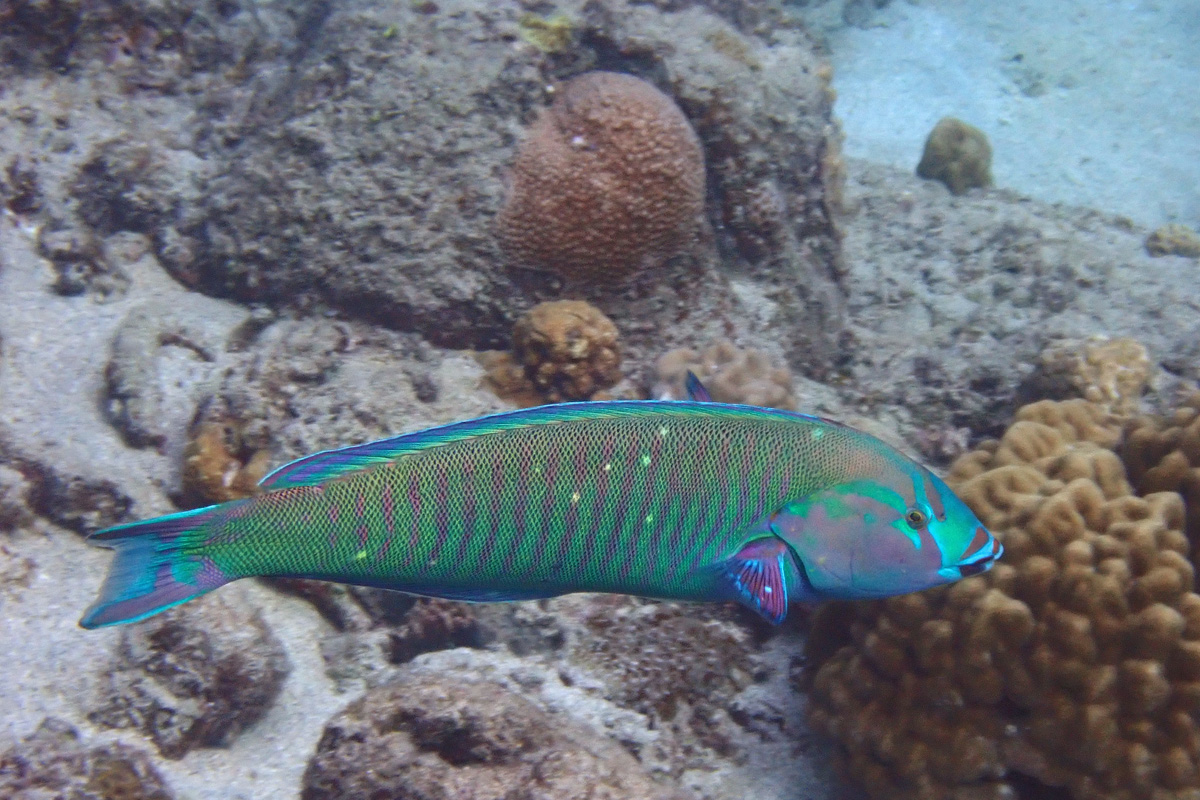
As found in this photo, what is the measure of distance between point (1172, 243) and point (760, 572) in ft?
24.5

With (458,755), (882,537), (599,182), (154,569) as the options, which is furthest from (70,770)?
(599,182)

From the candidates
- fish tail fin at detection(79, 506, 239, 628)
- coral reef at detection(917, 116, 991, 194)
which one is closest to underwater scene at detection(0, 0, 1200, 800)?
fish tail fin at detection(79, 506, 239, 628)

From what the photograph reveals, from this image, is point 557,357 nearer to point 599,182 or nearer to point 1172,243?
point 599,182

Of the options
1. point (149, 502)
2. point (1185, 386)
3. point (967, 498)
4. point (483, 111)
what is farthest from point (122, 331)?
point (1185, 386)

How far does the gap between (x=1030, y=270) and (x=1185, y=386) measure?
1929 mm

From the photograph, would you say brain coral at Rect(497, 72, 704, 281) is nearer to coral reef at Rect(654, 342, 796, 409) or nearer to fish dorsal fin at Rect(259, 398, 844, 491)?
coral reef at Rect(654, 342, 796, 409)

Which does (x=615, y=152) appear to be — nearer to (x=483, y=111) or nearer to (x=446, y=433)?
(x=483, y=111)

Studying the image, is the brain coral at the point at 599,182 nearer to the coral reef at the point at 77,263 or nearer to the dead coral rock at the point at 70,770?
the coral reef at the point at 77,263

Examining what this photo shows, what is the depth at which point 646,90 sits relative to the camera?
4.71 metres

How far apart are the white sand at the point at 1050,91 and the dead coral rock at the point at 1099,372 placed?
25.9 ft

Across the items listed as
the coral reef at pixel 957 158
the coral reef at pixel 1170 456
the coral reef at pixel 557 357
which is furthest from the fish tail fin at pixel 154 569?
the coral reef at pixel 957 158

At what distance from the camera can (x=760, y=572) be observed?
2094mm

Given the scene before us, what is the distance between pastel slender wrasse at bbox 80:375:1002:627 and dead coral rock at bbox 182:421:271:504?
2252mm

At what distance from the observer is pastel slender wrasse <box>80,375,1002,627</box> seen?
6.54 ft
